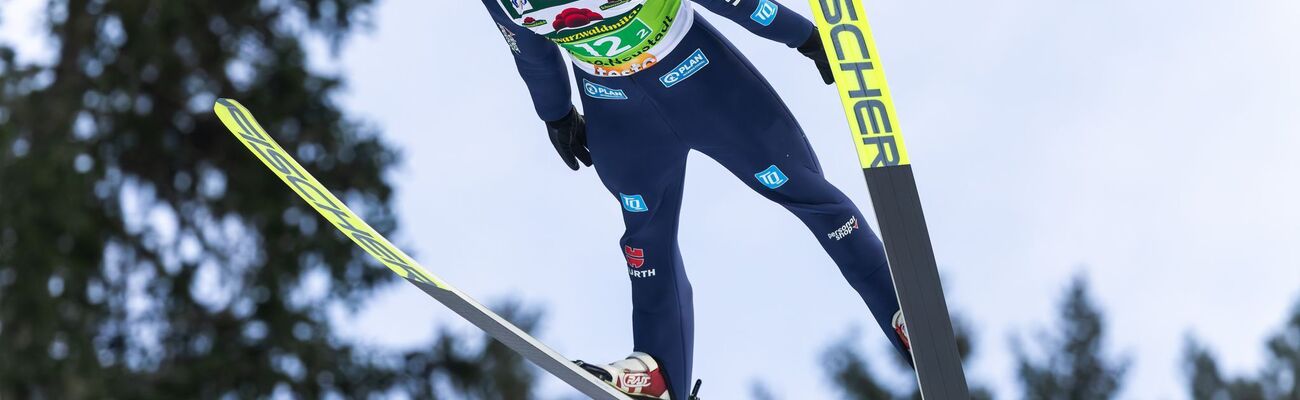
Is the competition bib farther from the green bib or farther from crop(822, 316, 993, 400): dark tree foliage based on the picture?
crop(822, 316, 993, 400): dark tree foliage

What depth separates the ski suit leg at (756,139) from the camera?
147 inches

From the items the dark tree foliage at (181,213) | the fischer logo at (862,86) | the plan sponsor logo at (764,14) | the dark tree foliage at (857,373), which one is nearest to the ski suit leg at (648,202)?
the plan sponsor logo at (764,14)

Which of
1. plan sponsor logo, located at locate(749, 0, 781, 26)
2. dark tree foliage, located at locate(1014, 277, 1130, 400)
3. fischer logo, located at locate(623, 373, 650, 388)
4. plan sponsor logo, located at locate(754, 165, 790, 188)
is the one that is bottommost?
dark tree foliage, located at locate(1014, 277, 1130, 400)

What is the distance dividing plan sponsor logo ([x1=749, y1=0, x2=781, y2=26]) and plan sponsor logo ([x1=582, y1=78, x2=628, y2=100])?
397 millimetres

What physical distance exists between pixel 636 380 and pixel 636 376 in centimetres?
1

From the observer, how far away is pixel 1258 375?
23.2m

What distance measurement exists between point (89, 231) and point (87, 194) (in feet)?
0.93

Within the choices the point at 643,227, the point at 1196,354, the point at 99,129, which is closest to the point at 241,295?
the point at 99,129

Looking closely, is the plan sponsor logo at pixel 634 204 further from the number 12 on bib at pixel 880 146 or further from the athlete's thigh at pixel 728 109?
the number 12 on bib at pixel 880 146

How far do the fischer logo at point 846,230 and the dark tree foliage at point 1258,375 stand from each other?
20606 mm

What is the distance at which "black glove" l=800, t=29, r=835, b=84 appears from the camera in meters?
3.73

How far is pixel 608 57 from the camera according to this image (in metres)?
3.71

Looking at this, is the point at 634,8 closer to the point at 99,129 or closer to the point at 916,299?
the point at 916,299

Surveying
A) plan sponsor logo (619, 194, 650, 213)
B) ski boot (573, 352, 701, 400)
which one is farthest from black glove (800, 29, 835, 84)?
ski boot (573, 352, 701, 400)
